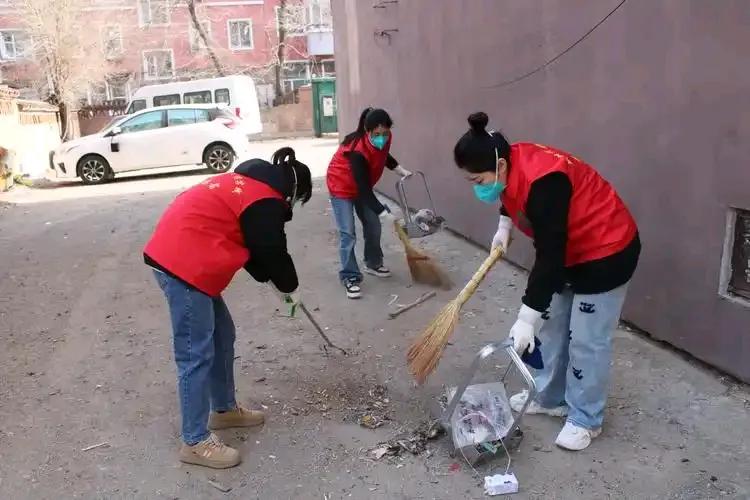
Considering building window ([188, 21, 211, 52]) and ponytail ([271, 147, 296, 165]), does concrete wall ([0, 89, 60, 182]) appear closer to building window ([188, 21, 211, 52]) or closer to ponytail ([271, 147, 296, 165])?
ponytail ([271, 147, 296, 165])

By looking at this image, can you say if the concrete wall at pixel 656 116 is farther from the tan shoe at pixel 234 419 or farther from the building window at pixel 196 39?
the building window at pixel 196 39

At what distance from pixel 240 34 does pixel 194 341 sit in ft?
106

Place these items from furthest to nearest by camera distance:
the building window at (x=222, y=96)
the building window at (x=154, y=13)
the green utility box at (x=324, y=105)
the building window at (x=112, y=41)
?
the building window at (x=154, y=13) → the building window at (x=112, y=41) → the green utility box at (x=324, y=105) → the building window at (x=222, y=96)

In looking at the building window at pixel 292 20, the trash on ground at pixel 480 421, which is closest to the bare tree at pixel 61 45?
the building window at pixel 292 20

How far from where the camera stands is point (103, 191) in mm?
12656

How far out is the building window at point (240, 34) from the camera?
107 feet

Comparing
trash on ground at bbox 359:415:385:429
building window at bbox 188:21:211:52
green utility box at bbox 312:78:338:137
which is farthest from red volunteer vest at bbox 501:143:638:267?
building window at bbox 188:21:211:52

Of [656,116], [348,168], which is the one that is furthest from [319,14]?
[656,116]

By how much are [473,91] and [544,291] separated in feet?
13.8

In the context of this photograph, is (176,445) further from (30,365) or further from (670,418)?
(670,418)

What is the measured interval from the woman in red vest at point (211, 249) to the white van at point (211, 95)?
17.7 metres

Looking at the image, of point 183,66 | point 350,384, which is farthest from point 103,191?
point 183,66

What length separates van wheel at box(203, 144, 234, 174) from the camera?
1453cm

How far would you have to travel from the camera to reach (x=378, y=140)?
17.1 ft
